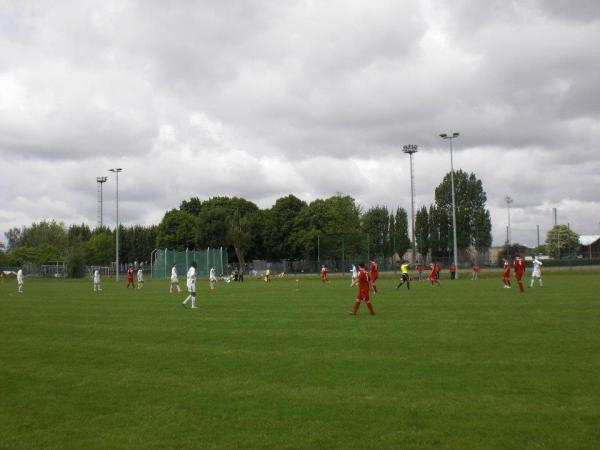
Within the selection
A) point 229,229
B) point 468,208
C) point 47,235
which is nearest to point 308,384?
point 229,229

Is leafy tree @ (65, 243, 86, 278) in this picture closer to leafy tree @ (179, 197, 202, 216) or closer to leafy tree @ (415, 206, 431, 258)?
leafy tree @ (179, 197, 202, 216)

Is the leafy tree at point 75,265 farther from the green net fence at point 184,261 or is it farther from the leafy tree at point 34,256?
the leafy tree at point 34,256

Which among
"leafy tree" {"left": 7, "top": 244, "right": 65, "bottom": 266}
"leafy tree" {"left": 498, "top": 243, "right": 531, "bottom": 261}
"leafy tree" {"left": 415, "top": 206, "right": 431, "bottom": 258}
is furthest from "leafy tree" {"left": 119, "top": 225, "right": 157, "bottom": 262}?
"leafy tree" {"left": 498, "top": 243, "right": 531, "bottom": 261}

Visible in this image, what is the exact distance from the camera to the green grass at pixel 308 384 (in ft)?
22.4

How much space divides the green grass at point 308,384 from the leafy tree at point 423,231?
261ft

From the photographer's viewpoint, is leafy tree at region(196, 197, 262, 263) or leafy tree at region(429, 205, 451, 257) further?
leafy tree at region(429, 205, 451, 257)

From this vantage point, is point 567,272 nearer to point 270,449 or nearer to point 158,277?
point 158,277

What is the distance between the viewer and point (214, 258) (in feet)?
249

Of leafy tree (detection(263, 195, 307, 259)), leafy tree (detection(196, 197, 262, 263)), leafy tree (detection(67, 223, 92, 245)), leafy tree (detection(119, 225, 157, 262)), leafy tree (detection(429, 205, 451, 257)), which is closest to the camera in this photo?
leafy tree (detection(196, 197, 262, 263))

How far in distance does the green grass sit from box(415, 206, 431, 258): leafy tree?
79.5m

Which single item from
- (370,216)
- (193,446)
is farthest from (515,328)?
(370,216)

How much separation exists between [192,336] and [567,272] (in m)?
51.6

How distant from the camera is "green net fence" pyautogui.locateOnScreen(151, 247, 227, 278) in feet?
240

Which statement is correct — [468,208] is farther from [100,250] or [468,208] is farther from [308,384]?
[308,384]
